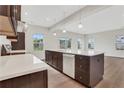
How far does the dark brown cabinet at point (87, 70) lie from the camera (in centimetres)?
253

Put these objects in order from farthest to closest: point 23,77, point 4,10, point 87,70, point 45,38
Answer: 1. point 45,38
2. point 87,70
3. point 4,10
4. point 23,77

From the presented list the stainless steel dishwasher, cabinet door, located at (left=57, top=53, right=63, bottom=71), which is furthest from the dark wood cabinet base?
cabinet door, located at (left=57, top=53, right=63, bottom=71)

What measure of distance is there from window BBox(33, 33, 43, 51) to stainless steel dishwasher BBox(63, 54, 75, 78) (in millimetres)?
4090

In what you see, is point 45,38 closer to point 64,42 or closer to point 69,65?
point 64,42

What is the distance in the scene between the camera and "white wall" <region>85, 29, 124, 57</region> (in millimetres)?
8011

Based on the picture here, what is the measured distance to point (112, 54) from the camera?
846 centimetres

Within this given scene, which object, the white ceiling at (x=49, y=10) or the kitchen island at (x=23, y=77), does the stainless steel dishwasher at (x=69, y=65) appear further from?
the kitchen island at (x=23, y=77)

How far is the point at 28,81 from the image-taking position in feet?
3.12

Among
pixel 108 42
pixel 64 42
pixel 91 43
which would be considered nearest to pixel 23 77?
pixel 64 42

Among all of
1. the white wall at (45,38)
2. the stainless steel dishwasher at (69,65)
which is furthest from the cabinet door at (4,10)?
the white wall at (45,38)

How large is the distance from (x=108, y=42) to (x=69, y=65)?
265 inches

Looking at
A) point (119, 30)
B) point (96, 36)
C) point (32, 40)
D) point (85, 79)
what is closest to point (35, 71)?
point (85, 79)

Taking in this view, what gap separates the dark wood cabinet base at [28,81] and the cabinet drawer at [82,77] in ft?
5.70

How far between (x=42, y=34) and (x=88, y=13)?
15.4 feet
